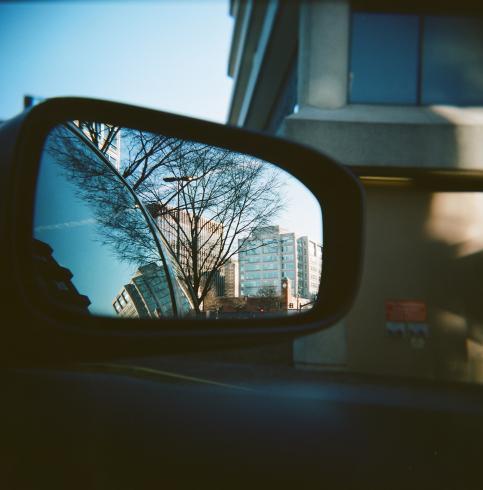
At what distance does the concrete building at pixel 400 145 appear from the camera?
8.61 metres

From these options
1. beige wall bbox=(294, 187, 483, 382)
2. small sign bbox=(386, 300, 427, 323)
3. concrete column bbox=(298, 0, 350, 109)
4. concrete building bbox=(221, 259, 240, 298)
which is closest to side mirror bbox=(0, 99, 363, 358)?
concrete building bbox=(221, 259, 240, 298)

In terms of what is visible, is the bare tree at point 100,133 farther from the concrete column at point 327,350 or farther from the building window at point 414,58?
the building window at point 414,58

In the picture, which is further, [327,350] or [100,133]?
[327,350]

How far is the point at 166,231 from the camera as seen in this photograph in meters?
1.60

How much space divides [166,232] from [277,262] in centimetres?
47

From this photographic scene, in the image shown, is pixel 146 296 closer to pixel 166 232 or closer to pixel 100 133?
pixel 166 232

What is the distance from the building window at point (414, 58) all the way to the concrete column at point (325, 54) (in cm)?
33

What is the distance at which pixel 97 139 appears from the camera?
1535 millimetres

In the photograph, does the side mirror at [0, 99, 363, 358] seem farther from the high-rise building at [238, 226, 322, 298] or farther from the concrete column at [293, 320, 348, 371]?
the concrete column at [293, 320, 348, 371]

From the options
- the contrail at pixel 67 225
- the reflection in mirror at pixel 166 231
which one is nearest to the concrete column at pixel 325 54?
the reflection in mirror at pixel 166 231

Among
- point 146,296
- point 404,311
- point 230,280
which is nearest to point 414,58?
point 404,311

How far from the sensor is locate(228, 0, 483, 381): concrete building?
861 cm

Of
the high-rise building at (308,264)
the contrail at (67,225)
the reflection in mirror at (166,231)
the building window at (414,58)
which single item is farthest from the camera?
the building window at (414,58)

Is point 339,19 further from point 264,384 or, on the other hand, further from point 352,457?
point 352,457
